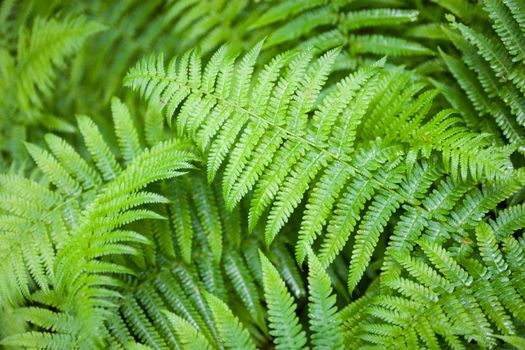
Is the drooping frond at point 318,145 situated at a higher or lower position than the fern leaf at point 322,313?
higher

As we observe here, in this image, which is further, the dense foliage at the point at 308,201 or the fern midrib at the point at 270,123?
the fern midrib at the point at 270,123

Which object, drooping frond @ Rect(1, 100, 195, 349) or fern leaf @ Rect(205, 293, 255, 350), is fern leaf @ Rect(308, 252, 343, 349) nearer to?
fern leaf @ Rect(205, 293, 255, 350)

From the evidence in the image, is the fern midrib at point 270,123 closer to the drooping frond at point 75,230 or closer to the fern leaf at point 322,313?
the drooping frond at point 75,230

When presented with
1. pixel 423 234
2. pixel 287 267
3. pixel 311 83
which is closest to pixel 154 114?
pixel 311 83

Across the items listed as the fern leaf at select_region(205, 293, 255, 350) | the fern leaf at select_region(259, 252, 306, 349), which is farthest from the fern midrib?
the fern leaf at select_region(205, 293, 255, 350)

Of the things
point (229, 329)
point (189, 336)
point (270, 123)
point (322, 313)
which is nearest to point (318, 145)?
point (270, 123)

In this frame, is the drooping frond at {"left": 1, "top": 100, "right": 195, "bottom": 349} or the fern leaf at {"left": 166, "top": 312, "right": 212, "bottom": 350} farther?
the drooping frond at {"left": 1, "top": 100, "right": 195, "bottom": 349}

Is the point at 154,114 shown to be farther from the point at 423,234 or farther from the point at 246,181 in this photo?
the point at 423,234

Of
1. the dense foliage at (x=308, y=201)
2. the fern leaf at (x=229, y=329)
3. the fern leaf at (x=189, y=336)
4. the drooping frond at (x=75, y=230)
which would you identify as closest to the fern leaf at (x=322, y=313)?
the dense foliage at (x=308, y=201)
